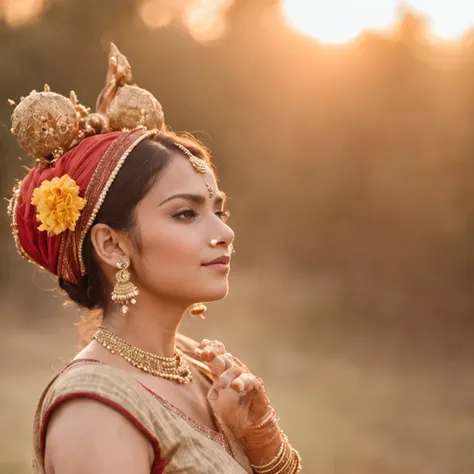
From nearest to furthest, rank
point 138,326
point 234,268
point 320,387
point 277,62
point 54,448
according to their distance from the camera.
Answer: point 54,448 → point 138,326 → point 320,387 → point 234,268 → point 277,62

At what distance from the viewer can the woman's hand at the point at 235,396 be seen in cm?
216

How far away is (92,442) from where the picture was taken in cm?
178

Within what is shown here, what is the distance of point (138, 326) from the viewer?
2189 mm

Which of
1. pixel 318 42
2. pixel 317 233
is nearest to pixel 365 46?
pixel 318 42

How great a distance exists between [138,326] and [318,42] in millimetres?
7000

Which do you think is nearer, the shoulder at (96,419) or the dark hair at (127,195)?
the shoulder at (96,419)

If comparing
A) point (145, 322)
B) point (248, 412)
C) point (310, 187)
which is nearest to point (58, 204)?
point (145, 322)

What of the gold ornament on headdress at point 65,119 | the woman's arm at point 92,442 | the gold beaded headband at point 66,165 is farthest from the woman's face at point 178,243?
the woman's arm at point 92,442

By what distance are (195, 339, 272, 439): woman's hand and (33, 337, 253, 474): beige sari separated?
13 cm

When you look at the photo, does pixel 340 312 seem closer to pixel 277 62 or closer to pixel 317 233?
pixel 317 233

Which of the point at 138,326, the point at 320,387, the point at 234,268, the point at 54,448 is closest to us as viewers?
the point at 54,448

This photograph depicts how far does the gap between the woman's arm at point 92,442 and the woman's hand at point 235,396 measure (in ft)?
1.13

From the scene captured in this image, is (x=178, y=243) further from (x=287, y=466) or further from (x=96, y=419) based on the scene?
(x=287, y=466)

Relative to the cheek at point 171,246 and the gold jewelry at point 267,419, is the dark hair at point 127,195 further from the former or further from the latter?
the gold jewelry at point 267,419
